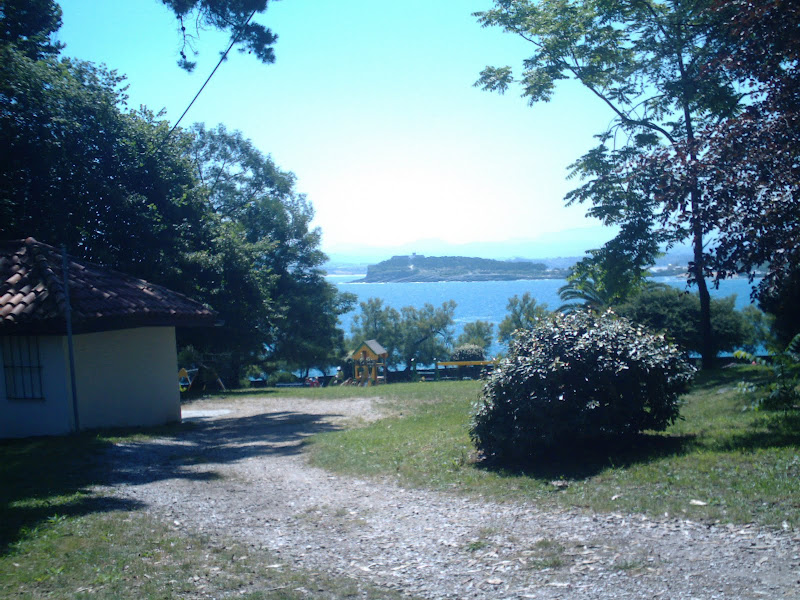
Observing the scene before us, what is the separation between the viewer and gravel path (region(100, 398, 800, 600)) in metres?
4.64

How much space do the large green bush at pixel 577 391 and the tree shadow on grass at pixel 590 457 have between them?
124 millimetres

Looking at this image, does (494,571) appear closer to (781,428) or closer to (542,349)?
(542,349)

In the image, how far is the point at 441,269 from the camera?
252 ft

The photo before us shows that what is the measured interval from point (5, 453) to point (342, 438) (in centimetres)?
559

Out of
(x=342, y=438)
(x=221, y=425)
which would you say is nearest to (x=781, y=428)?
(x=342, y=438)

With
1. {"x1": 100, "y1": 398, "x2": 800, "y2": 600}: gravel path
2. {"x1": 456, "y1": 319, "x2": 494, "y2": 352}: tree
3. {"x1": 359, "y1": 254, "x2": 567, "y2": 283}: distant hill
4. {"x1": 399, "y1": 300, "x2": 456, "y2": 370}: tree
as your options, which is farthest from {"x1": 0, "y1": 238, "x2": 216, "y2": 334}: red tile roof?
{"x1": 359, "y1": 254, "x2": 567, "y2": 283}: distant hill

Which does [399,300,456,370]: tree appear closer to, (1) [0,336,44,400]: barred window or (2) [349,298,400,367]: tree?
(2) [349,298,400,367]: tree

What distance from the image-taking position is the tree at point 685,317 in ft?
69.4

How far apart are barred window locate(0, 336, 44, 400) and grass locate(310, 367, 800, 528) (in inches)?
217

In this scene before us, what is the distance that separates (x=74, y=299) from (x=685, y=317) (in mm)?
17924

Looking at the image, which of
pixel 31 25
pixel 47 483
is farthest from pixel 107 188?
pixel 47 483

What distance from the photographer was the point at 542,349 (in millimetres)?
8969

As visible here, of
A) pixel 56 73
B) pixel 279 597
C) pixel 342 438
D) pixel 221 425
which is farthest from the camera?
pixel 56 73

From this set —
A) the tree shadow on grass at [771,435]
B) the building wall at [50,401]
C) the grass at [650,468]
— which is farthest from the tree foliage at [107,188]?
the tree shadow on grass at [771,435]
